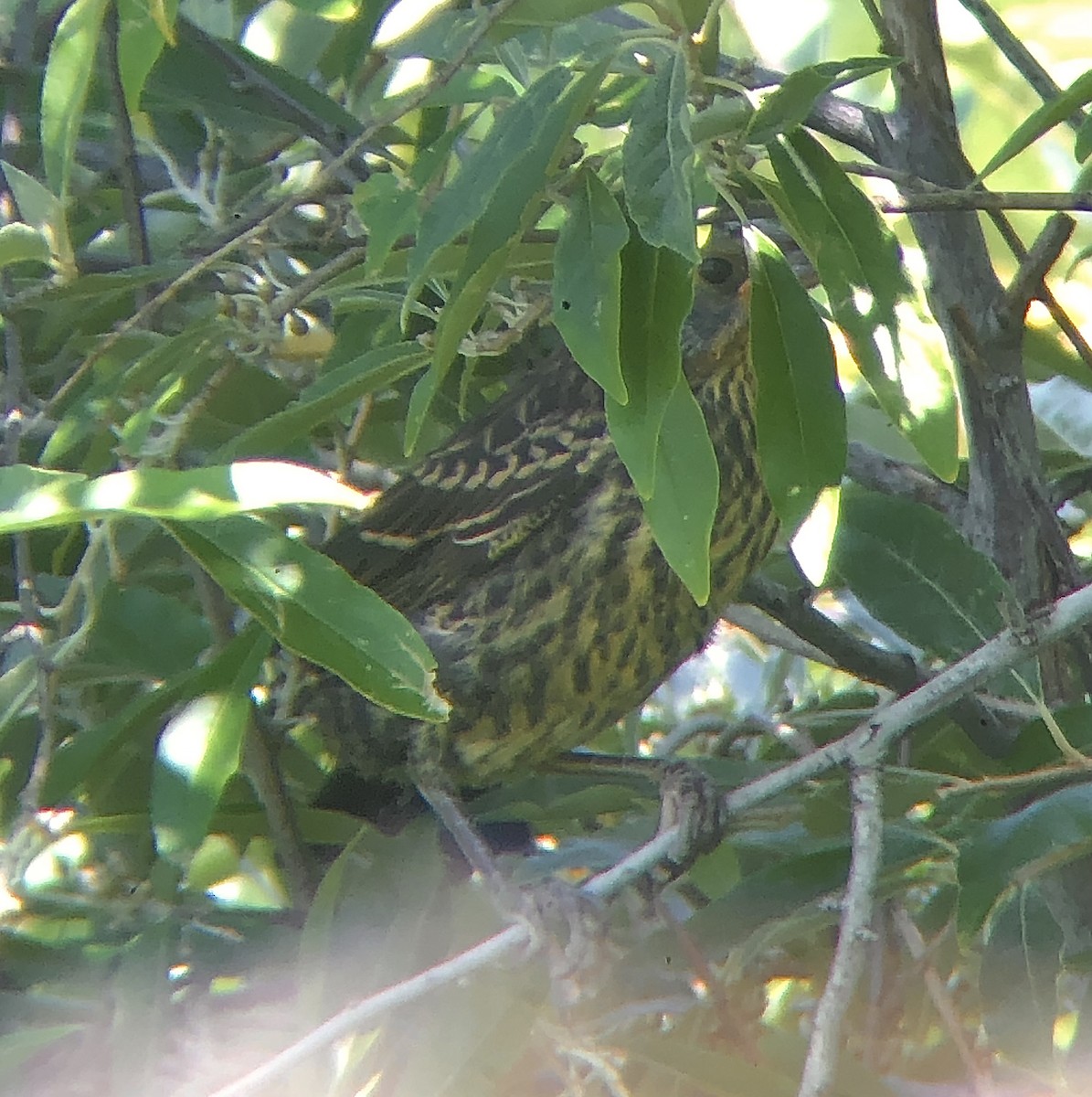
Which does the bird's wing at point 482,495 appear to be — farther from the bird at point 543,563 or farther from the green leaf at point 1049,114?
the green leaf at point 1049,114

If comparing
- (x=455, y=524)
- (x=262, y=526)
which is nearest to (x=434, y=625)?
(x=455, y=524)

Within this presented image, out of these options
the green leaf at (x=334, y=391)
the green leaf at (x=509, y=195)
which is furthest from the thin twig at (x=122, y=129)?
the green leaf at (x=509, y=195)

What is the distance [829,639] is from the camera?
1539mm

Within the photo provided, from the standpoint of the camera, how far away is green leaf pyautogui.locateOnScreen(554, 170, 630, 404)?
89 cm

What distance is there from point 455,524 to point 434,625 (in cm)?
11

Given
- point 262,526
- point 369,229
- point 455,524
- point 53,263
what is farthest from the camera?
point 455,524

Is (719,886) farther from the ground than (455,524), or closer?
closer

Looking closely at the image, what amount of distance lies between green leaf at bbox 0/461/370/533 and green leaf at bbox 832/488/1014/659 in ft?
2.05

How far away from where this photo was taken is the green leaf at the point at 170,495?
85 cm

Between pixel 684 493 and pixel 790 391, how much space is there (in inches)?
5.9

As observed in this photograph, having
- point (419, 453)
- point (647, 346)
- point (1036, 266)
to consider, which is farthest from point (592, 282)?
point (419, 453)

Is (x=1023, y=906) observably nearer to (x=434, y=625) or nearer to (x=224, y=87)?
(x=434, y=625)

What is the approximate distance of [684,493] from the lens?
1.00 m

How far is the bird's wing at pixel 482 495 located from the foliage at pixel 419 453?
0.26ft
